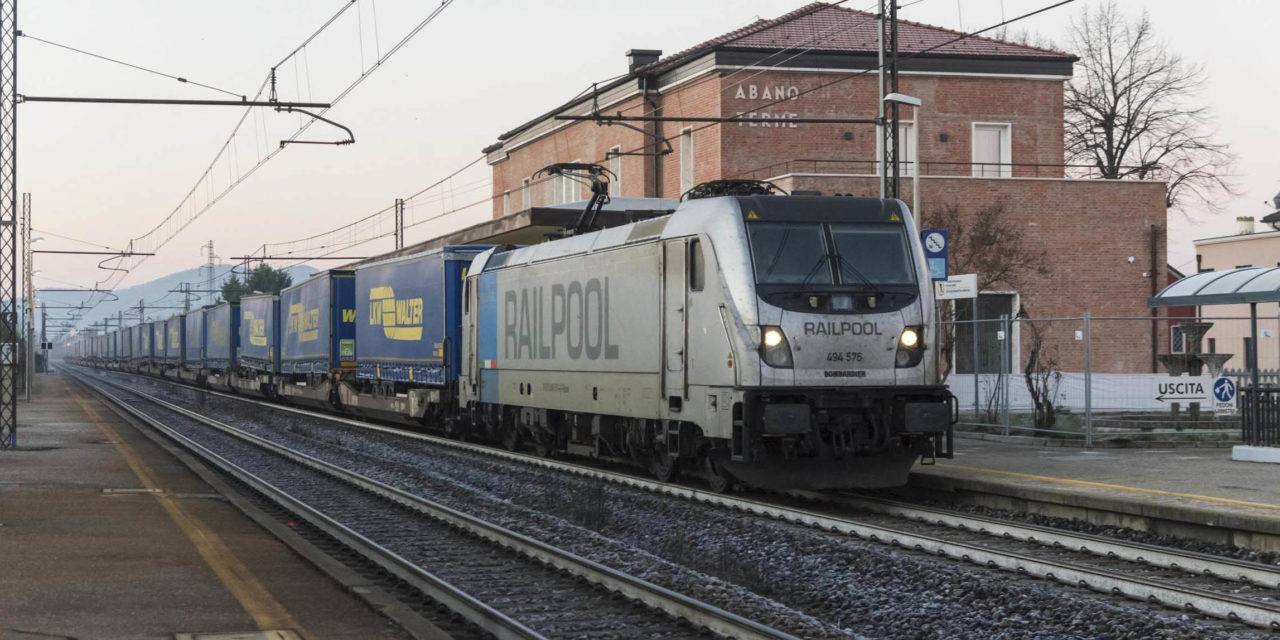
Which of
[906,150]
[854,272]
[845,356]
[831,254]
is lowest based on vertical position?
[845,356]

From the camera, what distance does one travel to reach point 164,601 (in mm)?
8742

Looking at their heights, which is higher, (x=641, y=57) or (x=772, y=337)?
(x=641, y=57)

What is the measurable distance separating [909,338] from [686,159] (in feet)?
103

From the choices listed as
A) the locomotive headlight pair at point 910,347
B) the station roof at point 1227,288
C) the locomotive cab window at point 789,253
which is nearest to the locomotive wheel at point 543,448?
the locomotive cab window at point 789,253

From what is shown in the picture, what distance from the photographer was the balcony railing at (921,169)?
42.5 metres

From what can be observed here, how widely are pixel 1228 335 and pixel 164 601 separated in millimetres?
38905

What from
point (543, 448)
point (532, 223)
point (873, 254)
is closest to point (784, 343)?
point (873, 254)

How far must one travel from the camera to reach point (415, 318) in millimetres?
27109

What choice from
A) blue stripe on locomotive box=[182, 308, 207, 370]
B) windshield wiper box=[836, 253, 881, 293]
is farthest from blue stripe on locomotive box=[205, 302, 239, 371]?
windshield wiper box=[836, 253, 881, 293]

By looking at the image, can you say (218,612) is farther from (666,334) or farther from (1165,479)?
(1165,479)

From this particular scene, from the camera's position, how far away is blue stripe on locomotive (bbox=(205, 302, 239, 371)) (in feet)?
170

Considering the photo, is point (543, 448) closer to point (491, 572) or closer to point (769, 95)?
point (491, 572)

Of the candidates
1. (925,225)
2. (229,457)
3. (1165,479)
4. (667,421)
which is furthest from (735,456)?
(925,225)

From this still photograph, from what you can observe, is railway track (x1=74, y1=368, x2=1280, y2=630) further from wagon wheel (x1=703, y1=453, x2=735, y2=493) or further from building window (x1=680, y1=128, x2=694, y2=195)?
building window (x1=680, y1=128, x2=694, y2=195)
